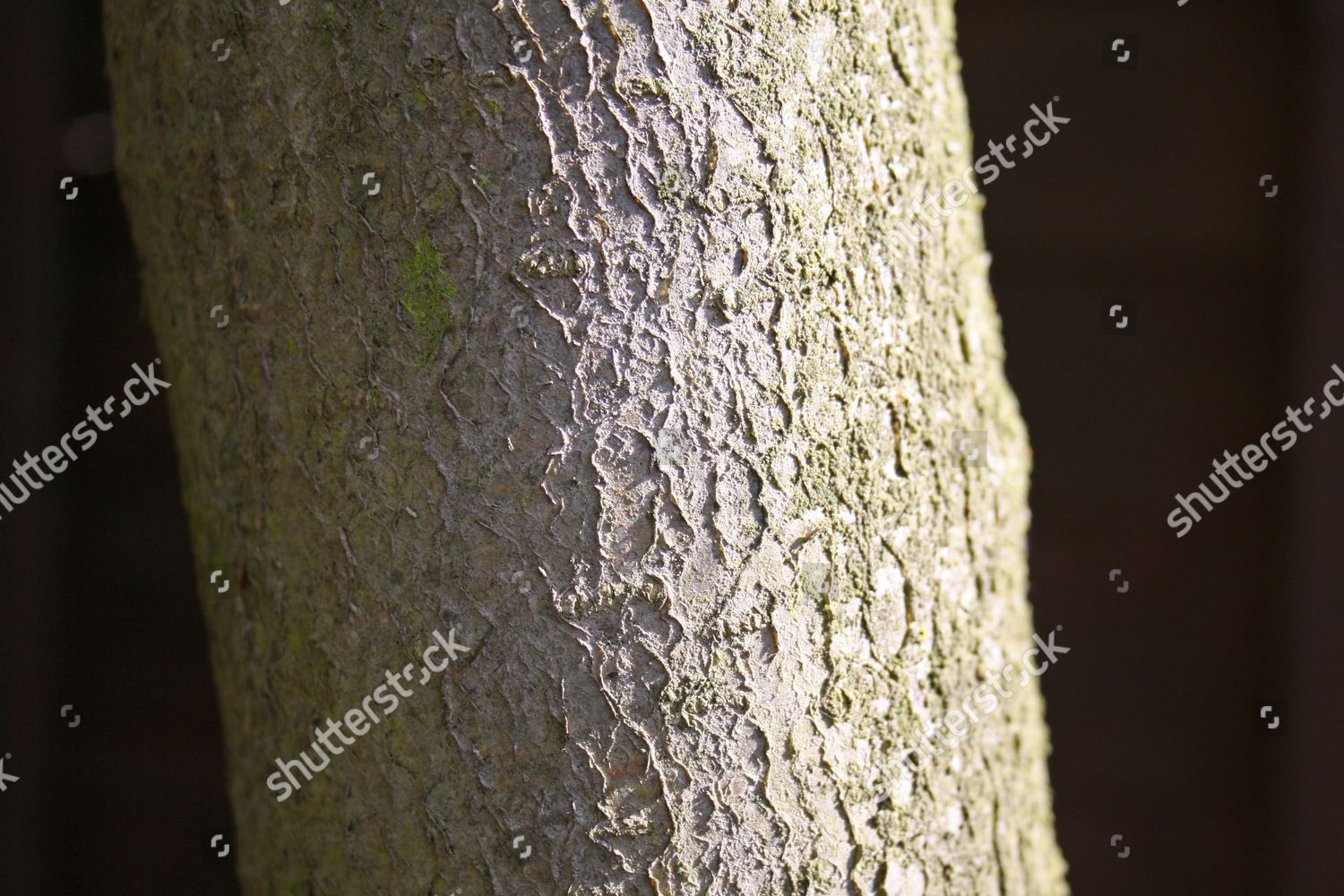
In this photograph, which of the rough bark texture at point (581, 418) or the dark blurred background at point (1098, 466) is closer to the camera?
the rough bark texture at point (581, 418)

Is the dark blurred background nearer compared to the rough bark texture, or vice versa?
the rough bark texture

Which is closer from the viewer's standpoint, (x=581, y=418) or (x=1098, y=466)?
(x=581, y=418)

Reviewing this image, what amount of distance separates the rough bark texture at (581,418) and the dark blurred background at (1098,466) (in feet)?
2.30

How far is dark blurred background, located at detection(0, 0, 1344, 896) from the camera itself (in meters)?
1.06

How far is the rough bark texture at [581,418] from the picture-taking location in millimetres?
435

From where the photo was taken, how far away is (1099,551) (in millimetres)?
1107

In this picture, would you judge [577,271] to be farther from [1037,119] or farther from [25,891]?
[25,891]

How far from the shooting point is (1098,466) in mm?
1108

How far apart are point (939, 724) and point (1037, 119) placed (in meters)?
0.82

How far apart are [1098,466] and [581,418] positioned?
0.88 metres

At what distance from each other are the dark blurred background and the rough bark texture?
0.70 meters

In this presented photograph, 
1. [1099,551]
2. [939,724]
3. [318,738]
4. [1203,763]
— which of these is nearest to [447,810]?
[318,738]

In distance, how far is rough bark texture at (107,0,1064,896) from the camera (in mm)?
435

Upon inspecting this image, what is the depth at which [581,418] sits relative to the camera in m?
0.44
